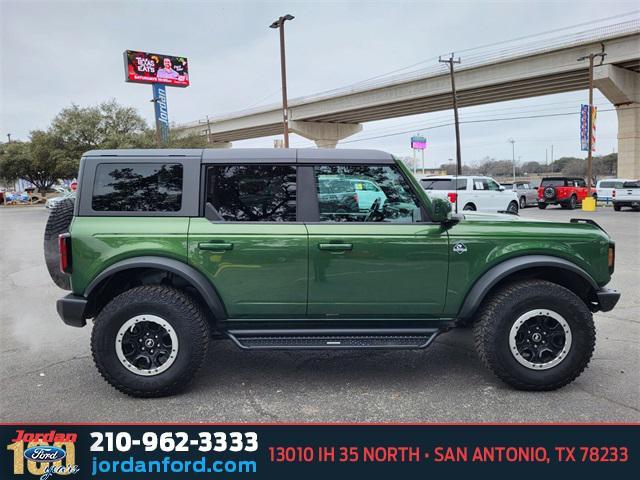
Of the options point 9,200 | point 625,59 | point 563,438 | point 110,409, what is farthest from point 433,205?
point 9,200

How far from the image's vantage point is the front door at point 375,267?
12.4ft

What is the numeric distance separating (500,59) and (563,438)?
127 ft

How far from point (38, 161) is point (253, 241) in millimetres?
50761

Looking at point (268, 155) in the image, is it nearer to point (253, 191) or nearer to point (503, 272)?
point (253, 191)

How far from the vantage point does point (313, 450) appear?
3105 mm

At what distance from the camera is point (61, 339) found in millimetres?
5391

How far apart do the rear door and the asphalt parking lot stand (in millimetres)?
664

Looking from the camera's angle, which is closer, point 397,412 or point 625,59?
point 397,412

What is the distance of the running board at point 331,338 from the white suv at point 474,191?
14.9 metres

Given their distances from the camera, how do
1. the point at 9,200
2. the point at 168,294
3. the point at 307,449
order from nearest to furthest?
the point at 307,449, the point at 168,294, the point at 9,200

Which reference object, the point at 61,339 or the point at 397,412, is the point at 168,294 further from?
the point at 61,339

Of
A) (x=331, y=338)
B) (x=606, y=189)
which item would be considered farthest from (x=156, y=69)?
(x=331, y=338)

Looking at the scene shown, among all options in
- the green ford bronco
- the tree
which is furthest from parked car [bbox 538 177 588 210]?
the tree

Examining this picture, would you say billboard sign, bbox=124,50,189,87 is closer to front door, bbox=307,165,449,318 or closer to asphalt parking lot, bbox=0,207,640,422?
asphalt parking lot, bbox=0,207,640,422
